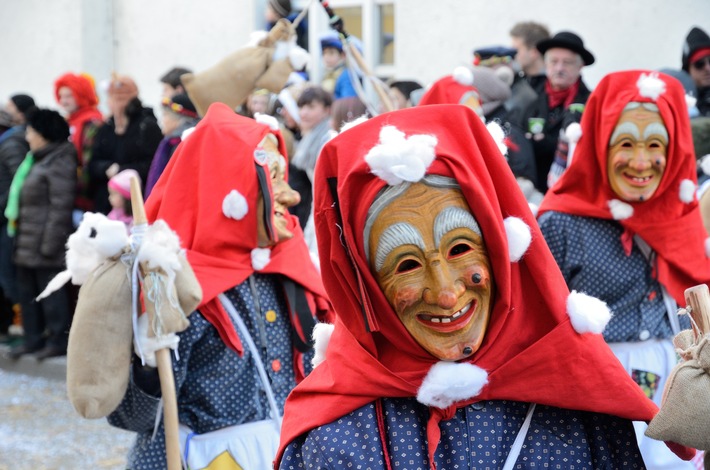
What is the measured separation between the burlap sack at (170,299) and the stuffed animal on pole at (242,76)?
1.58 metres

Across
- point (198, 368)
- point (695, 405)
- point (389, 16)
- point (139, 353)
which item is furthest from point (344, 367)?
point (389, 16)

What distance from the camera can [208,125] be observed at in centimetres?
410

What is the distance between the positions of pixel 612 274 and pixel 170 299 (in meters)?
1.87

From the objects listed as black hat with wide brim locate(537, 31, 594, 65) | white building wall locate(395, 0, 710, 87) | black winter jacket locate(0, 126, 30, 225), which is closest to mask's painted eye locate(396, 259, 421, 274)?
black hat with wide brim locate(537, 31, 594, 65)

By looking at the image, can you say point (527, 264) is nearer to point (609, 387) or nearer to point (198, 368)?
point (609, 387)

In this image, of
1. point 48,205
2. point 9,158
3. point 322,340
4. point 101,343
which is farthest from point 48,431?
point 322,340

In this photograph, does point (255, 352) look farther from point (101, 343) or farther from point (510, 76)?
point (510, 76)

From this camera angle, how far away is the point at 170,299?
11.6 ft

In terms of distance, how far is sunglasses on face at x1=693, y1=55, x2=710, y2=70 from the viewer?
22.0ft

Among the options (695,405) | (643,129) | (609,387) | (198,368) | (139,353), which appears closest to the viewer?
(695,405)

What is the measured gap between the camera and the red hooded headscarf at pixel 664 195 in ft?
14.2

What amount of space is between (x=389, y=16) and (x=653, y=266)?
5.86 m

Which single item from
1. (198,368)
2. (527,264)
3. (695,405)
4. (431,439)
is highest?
→ (527,264)

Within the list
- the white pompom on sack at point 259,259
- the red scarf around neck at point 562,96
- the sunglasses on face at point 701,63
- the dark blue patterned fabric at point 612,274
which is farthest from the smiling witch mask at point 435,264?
the sunglasses on face at point 701,63
